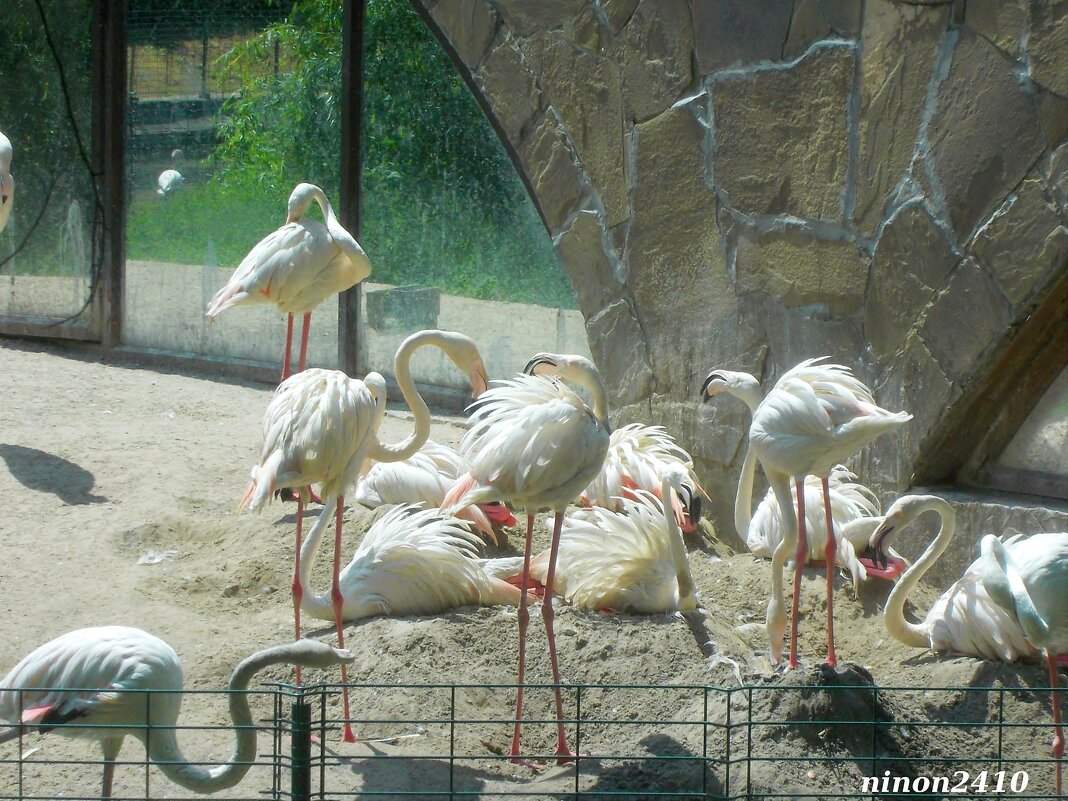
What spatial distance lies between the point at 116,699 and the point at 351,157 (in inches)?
→ 190

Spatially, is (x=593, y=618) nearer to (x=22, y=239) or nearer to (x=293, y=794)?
(x=293, y=794)

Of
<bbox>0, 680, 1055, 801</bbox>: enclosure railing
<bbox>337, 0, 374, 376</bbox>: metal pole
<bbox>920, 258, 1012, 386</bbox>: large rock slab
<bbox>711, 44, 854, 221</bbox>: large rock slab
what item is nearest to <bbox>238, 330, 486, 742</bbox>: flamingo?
<bbox>0, 680, 1055, 801</bbox>: enclosure railing

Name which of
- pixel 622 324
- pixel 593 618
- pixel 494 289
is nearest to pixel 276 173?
pixel 494 289

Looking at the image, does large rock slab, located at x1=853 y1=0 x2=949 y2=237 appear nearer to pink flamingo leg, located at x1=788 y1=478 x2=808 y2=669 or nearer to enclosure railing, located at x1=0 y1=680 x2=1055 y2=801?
pink flamingo leg, located at x1=788 y1=478 x2=808 y2=669

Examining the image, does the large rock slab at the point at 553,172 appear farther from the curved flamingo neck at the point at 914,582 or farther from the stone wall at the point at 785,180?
the curved flamingo neck at the point at 914,582

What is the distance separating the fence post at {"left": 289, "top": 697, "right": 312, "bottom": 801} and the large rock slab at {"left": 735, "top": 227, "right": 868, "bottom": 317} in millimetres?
2830

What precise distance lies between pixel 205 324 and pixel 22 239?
1458mm

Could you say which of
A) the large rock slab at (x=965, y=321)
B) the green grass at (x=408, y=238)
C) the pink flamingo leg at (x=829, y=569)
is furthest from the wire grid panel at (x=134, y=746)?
the green grass at (x=408, y=238)

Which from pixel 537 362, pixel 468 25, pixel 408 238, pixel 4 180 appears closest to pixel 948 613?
pixel 537 362

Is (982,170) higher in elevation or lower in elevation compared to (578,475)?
higher

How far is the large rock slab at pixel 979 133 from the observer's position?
4.18 meters

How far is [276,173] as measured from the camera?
7660 millimetres

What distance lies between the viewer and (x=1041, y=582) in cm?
366

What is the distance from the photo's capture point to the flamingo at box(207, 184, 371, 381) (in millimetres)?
5468
